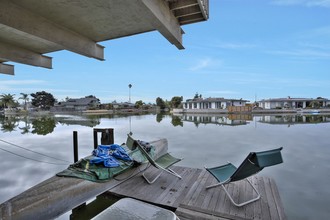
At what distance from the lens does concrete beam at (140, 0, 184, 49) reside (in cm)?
202

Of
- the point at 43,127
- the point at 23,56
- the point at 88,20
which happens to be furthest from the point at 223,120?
the point at 88,20

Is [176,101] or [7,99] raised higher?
[7,99]

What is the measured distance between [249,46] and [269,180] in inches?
1361

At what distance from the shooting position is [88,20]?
116 inches

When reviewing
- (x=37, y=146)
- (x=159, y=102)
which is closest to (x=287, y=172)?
(x=37, y=146)

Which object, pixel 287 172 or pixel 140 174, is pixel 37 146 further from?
pixel 287 172

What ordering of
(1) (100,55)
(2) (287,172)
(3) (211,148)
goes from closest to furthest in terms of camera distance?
(1) (100,55)
(2) (287,172)
(3) (211,148)

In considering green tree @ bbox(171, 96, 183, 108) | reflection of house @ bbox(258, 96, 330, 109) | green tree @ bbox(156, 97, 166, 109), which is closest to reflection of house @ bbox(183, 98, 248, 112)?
green tree @ bbox(171, 96, 183, 108)

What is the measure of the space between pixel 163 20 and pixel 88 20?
1371 millimetres

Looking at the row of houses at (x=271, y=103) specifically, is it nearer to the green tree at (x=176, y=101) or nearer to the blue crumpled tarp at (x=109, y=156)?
the green tree at (x=176, y=101)

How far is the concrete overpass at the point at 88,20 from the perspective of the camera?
2.38 m

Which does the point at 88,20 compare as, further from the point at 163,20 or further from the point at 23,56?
the point at 23,56

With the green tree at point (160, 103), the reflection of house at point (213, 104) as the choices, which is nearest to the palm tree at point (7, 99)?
the green tree at point (160, 103)

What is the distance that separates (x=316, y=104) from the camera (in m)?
37.6
